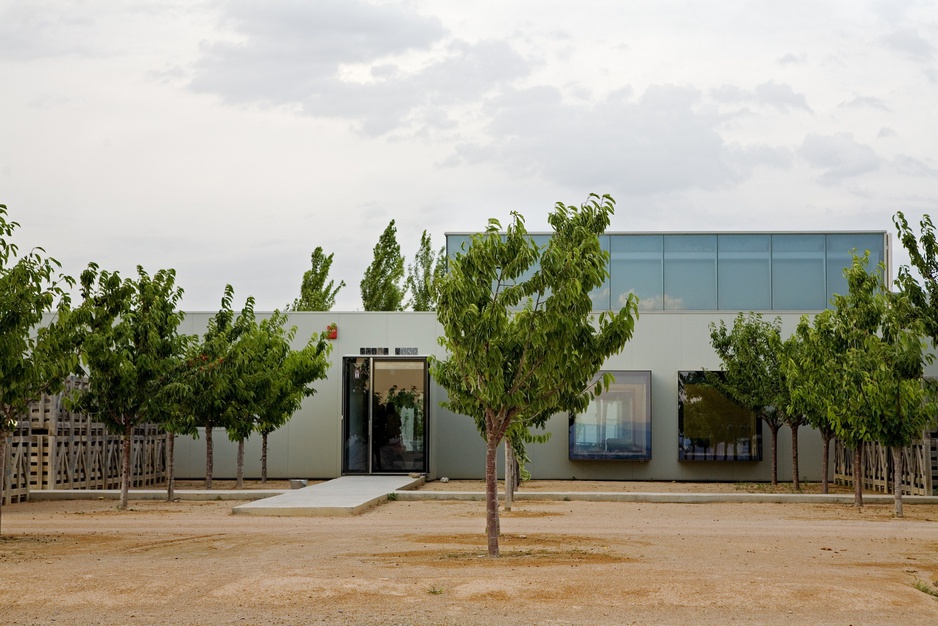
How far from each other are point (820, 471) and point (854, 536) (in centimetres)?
1479

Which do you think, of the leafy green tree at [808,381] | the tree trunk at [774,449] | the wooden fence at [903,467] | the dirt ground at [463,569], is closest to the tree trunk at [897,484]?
the dirt ground at [463,569]

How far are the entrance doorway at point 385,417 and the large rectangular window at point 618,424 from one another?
4.39m

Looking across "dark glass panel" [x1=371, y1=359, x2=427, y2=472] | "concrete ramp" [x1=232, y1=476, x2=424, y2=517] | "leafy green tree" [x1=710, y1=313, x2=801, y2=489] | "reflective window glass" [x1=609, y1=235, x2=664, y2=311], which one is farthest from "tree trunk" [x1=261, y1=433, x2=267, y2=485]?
"reflective window glass" [x1=609, y1=235, x2=664, y2=311]

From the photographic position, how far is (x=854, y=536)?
17.1 meters

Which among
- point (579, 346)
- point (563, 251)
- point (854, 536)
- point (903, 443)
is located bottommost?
point (854, 536)

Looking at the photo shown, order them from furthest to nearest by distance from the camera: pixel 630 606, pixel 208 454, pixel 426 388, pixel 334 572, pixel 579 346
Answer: pixel 426 388, pixel 208 454, pixel 579 346, pixel 334 572, pixel 630 606

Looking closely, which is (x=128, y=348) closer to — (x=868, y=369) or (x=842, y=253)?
(x=868, y=369)

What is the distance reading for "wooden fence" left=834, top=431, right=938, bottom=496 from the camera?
2489 centimetres

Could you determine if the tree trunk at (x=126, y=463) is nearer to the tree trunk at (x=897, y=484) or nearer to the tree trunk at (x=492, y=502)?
the tree trunk at (x=492, y=502)

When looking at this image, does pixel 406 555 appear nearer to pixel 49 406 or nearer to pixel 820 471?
pixel 49 406

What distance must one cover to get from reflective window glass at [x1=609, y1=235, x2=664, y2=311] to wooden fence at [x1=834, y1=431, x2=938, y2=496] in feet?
35.1

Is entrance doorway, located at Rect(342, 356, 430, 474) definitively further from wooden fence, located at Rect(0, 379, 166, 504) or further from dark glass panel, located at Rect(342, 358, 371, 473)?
wooden fence, located at Rect(0, 379, 166, 504)

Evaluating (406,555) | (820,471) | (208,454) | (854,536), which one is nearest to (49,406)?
(208,454)

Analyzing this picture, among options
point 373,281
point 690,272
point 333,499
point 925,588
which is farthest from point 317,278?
point 925,588
